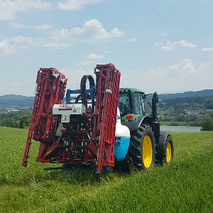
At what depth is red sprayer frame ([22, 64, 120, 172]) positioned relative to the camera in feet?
19.3

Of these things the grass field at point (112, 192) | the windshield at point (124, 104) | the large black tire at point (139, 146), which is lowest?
the grass field at point (112, 192)

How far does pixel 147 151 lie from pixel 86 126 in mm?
2181

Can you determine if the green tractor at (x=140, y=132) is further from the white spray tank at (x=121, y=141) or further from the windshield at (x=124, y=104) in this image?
the white spray tank at (x=121, y=141)

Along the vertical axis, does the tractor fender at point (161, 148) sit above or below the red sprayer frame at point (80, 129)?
below

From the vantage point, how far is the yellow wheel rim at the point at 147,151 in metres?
7.38

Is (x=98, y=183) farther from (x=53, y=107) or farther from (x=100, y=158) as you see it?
(x=53, y=107)

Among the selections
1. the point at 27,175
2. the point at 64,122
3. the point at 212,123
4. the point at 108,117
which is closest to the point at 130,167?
the point at 108,117

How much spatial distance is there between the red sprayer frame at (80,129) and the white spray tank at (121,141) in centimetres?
26

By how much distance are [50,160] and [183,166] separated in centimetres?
304

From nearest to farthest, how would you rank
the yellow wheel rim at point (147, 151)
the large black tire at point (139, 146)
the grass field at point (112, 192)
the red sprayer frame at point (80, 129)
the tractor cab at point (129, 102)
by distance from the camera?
the grass field at point (112, 192)
the red sprayer frame at point (80, 129)
the large black tire at point (139, 146)
the yellow wheel rim at point (147, 151)
the tractor cab at point (129, 102)

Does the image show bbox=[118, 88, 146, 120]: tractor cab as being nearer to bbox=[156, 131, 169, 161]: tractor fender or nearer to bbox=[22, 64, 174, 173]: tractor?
bbox=[22, 64, 174, 173]: tractor

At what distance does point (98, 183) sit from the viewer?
19.5ft

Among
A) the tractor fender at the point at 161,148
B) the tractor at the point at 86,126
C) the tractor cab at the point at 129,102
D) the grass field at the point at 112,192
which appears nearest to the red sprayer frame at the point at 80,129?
the tractor at the point at 86,126

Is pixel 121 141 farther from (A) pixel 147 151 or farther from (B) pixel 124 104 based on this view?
(B) pixel 124 104
